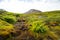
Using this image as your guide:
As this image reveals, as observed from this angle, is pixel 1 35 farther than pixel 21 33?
No

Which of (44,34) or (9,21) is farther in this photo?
(9,21)

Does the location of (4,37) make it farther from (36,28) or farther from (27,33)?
(36,28)

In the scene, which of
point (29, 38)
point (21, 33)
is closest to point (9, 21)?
point (21, 33)

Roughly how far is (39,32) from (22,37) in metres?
1.85

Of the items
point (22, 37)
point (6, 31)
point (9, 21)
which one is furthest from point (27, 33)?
point (9, 21)

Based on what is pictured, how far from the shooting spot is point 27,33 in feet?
50.8

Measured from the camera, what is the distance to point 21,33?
15.9m

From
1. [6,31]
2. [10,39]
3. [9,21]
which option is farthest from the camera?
[9,21]

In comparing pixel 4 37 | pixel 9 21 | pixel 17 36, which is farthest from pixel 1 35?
pixel 9 21

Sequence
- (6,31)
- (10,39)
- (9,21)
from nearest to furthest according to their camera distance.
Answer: (10,39) → (6,31) → (9,21)

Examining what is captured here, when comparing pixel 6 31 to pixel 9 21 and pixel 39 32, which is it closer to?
pixel 39 32

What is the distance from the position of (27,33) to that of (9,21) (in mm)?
6409

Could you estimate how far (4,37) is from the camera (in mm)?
14766

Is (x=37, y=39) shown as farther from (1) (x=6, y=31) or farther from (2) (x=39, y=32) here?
(1) (x=6, y=31)
